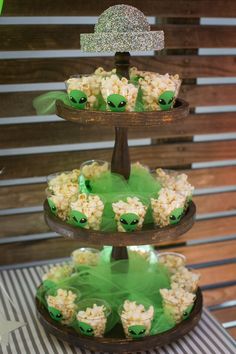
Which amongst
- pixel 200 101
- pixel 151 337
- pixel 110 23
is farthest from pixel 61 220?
pixel 200 101

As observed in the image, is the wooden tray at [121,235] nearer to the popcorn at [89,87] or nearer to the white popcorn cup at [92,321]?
the white popcorn cup at [92,321]

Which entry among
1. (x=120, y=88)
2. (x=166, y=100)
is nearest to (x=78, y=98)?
(x=120, y=88)

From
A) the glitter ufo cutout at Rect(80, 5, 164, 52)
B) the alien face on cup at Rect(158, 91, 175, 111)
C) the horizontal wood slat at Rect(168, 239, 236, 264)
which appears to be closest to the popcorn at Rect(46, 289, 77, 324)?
the alien face on cup at Rect(158, 91, 175, 111)

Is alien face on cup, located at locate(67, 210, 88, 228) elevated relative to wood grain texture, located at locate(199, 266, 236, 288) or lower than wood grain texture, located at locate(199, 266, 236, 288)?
elevated

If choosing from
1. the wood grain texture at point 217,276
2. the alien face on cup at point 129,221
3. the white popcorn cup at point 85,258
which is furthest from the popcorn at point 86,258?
the wood grain texture at point 217,276

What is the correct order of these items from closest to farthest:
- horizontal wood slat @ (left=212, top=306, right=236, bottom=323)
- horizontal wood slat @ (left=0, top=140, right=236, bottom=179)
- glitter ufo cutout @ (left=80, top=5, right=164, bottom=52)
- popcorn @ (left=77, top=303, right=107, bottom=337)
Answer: glitter ufo cutout @ (left=80, top=5, right=164, bottom=52) → popcorn @ (left=77, top=303, right=107, bottom=337) → horizontal wood slat @ (left=0, top=140, right=236, bottom=179) → horizontal wood slat @ (left=212, top=306, right=236, bottom=323)

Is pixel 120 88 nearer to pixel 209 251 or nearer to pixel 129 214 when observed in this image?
pixel 129 214

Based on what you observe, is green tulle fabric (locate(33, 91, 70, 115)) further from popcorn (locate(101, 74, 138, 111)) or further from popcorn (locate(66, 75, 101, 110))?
popcorn (locate(101, 74, 138, 111))
